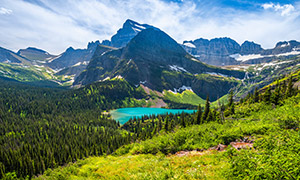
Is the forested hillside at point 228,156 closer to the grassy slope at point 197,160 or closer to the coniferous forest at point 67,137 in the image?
the grassy slope at point 197,160

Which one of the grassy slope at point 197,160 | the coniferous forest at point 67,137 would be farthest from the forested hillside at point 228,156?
the coniferous forest at point 67,137

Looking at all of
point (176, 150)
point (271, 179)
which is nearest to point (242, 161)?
point (271, 179)

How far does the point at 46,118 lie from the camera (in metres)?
186

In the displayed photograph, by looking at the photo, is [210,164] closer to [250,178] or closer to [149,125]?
[250,178]

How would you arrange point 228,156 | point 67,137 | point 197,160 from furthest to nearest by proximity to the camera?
point 67,137 → point 197,160 → point 228,156

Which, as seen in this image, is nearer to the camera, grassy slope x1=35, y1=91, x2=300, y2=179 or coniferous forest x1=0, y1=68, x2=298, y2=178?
grassy slope x1=35, y1=91, x2=300, y2=179

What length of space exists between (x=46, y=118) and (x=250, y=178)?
754ft

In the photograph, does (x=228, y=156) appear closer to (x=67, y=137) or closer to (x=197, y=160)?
(x=197, y=160)

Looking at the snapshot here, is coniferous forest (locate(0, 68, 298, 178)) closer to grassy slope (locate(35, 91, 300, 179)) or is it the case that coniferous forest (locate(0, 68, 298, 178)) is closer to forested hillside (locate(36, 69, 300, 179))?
grassy slope (locate(35, 91, 300, 179))

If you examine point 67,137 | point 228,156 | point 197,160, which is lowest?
point 67,137

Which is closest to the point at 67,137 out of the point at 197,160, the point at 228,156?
the point at 197,160

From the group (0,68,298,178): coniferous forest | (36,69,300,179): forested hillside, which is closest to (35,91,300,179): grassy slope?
(36,69,300,179): forested hillside

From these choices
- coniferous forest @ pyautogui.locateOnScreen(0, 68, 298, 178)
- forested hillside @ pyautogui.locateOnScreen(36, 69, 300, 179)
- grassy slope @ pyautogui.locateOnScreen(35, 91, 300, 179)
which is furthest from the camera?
coniferous forest @ pyautogui.locateOnScreen(0, 68, 298, 178)

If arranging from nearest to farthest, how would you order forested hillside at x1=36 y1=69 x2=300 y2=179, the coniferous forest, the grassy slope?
1. forested hillside at x1=36 y1=69 x2=300 y2=179
2. the grassy slope
3. the coniferous forest
